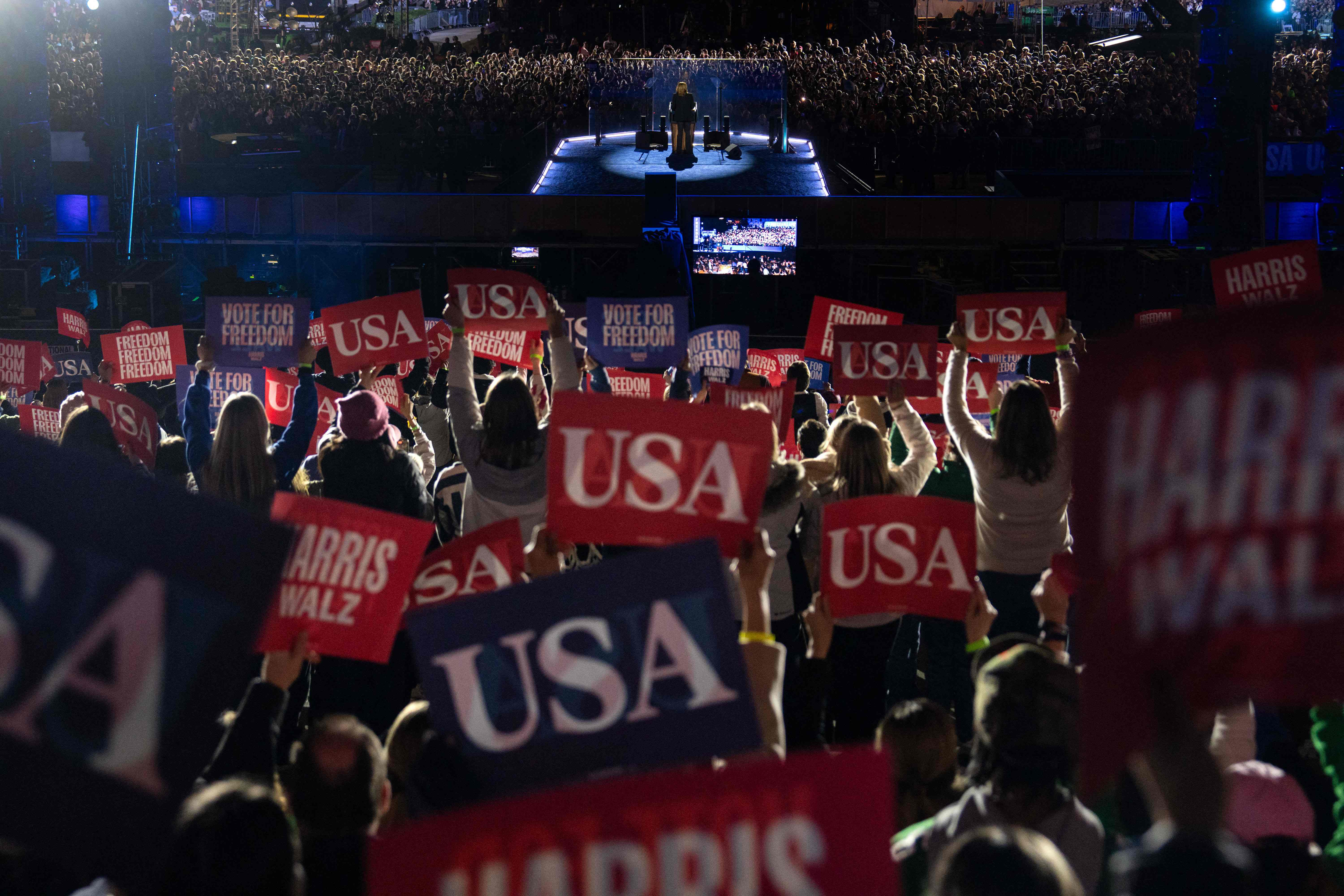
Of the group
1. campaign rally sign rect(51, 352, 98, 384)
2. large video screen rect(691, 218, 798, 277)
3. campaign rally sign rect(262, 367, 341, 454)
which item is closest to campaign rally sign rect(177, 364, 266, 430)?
campaign rally sign rect(262, 367, 341, 454)

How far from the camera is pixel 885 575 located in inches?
160

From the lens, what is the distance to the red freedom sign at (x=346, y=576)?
3525 mm

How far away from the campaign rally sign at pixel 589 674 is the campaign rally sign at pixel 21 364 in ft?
27.3

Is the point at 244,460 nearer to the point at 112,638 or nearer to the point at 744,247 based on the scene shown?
Answer: the point at 112,638

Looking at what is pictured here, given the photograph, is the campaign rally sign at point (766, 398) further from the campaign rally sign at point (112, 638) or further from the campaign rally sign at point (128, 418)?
the campaign rally sign at point (112, 638)

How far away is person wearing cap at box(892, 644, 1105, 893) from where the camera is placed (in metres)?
2.47

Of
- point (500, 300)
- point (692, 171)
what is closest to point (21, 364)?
point (500, 300)

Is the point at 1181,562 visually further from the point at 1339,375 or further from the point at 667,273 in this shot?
the point at 667,273

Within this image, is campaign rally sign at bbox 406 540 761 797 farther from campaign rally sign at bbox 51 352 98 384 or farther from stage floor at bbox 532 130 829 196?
stage floor at bbox 532 130 829 196

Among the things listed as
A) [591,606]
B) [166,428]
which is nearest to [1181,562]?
[591,606]

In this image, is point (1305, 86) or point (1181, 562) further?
point (1305, 86)

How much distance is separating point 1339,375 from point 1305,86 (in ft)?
95.4

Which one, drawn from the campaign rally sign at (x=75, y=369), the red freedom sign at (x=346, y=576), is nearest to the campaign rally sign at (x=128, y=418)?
the red freedom sign at (x=346, y=576)

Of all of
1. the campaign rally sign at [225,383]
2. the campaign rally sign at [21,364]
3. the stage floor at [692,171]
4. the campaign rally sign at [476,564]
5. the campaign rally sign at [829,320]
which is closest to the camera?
the campaign rally sign at [476,564]
